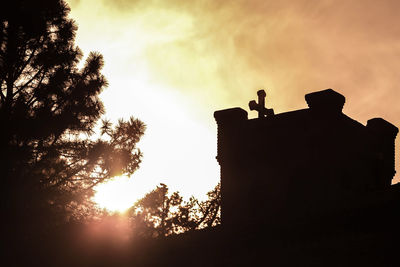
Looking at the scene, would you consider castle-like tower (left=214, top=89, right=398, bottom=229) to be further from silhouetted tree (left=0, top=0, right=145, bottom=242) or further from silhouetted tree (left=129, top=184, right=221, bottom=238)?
silhouetted tree (left=129, top=184, right=221, bottom=238)

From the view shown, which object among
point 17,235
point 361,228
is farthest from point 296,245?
point 17,235

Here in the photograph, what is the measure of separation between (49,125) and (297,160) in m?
8.62

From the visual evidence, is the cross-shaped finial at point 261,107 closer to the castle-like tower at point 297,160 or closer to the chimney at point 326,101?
the castle-like tower at point 297,160

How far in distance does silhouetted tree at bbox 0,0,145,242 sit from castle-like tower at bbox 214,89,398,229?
3953 millimetres

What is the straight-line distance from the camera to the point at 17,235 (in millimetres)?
15008

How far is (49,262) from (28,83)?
→ 6277 millimetres

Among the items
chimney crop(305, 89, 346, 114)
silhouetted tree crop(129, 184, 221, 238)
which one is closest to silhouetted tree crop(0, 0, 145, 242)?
chimney crop(305, 89, 346, 114)

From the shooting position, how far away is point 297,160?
58.1ft

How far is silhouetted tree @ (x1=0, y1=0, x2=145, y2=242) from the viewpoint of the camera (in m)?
15.5

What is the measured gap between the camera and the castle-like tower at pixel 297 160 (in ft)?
56.2

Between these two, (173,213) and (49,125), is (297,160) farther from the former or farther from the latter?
(173,213)

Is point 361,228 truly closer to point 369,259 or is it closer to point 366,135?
point 369,259

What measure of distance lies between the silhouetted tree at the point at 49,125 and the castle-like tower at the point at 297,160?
3953 millimetres

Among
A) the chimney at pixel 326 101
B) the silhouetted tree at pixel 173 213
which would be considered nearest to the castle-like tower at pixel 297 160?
the chimney at pixel 326 101
